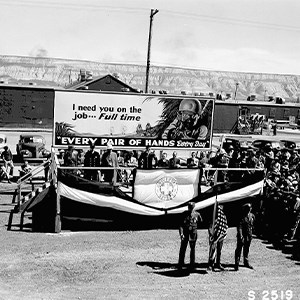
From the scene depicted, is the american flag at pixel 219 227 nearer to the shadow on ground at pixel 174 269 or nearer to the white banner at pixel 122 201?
the shadow on ground at pixel 174 269

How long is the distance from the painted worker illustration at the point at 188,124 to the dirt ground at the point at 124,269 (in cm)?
722

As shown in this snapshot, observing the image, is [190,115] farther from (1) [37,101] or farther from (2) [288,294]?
(1) [37,101]

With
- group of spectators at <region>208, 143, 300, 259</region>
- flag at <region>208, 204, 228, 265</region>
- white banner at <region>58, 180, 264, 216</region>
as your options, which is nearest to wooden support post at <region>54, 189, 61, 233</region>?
white banner at <region>58, 180, 264, 216</region>

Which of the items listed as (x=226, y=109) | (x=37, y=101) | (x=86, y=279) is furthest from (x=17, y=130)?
(x=86, y=279)

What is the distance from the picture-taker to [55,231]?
13.6 meters

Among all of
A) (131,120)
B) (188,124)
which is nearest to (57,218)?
(131,120)

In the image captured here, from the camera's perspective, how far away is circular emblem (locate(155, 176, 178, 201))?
47.4ft

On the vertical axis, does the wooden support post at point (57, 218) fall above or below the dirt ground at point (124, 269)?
above

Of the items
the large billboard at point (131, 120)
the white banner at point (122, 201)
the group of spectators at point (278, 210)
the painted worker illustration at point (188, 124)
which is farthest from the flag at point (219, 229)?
the painted worker illustration at point (188, 124)

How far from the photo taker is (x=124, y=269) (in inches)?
439

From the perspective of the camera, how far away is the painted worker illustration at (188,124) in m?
20.4

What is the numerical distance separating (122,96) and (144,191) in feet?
20.3

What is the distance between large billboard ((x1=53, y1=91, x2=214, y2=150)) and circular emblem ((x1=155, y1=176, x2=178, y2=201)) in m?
5.53

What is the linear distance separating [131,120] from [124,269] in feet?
30.9
